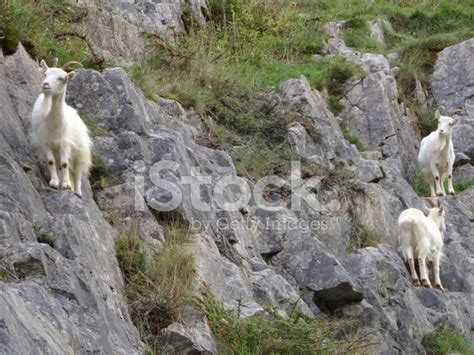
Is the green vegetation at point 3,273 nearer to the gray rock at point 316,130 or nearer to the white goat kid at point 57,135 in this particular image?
the white goat kid at point 57,135

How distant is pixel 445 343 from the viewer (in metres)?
11.8

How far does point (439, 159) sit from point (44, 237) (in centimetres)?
1127

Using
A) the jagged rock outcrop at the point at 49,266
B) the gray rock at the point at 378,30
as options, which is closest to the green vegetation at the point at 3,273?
the jagged rock outcrop at the point at 49,266

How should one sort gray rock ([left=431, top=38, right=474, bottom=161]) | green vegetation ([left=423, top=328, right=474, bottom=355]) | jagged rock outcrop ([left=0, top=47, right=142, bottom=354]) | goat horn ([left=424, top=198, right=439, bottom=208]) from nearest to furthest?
jagged rock outcrop ([left=0, top=47, right=142, bottom=354]) < green vegetation ([left=423, top=328, right=474, bottom=355]) < goat horn ([left=424, top=198, right=439, bottom=208]) < gray rock ([left=431, top=38, right=474, bottom=161])

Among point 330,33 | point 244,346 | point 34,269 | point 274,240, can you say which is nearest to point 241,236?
point 274,240

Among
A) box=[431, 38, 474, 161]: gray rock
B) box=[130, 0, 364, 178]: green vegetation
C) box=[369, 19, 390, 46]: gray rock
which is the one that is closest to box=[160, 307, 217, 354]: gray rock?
box=[130, 0, 364, 178]: green vegetation

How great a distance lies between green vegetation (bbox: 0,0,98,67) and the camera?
9777 millimetres

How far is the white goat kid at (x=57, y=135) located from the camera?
8148 mm

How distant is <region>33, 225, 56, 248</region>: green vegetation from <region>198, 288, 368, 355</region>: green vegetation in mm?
1604

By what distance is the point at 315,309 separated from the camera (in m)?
10.4

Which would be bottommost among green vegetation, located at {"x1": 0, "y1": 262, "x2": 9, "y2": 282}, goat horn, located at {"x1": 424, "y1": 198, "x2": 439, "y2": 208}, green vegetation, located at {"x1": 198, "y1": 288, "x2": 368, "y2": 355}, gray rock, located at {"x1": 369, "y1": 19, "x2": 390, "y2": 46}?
goat horn, located at {"x1": 424, "y1": 198, "x2": 439, "y2": 208}

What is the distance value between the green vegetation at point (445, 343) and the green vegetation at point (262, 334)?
3661 mm

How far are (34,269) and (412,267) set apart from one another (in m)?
8.17

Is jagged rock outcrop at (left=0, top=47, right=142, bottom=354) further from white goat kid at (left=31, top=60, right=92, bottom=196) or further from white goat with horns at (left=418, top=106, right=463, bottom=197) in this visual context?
white goat with horns at (left=418, top=106, right=463, bottom=197)
